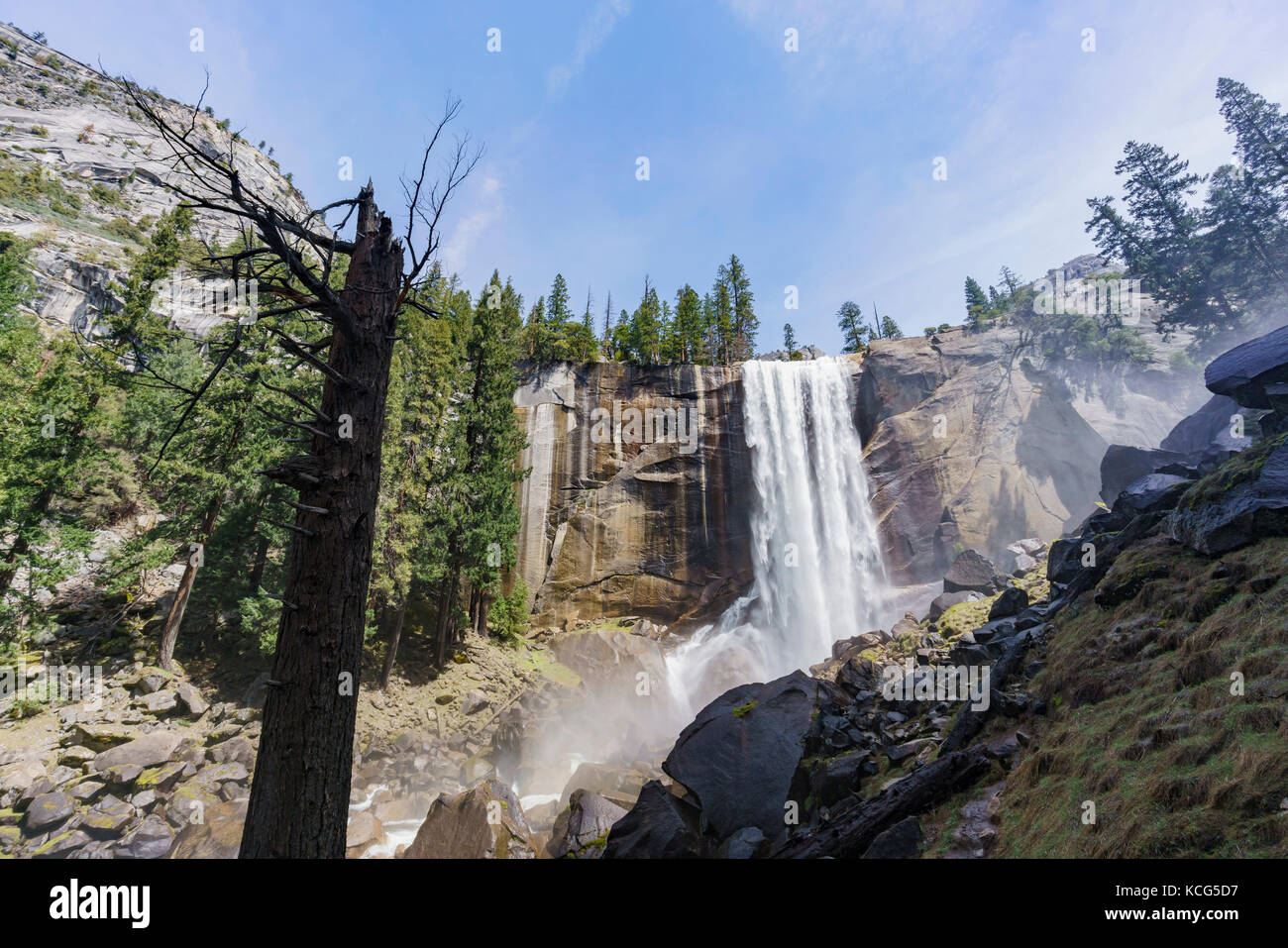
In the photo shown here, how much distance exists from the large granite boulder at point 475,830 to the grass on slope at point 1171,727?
29.9 feet

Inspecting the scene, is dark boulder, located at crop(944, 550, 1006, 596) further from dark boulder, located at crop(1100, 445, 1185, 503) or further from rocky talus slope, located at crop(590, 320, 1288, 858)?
dark boulder, located at crop(1100, 445, 1185, 503)

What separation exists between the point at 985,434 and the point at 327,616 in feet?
116

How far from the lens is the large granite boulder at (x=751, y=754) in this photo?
9.40m

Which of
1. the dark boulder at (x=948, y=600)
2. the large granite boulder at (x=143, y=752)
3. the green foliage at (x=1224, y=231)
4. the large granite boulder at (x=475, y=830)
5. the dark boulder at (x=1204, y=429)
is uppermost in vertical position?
the green foliage at (x=1224, y=231)

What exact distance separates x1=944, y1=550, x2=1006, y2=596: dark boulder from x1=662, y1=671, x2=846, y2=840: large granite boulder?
409 inches

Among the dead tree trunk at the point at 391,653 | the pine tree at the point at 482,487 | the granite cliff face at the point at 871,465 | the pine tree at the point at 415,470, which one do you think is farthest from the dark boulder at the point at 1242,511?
the dead tree trunk at the point at 391,653

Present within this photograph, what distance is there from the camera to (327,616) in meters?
3.47

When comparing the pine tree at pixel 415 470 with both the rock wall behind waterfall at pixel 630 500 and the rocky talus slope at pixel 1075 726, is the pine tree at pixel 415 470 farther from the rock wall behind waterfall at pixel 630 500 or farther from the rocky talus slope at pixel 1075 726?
the rocky talus slope at pixel 1075 726

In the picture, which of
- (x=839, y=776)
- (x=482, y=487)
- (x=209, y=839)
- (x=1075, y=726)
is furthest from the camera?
(x=482, y=487)

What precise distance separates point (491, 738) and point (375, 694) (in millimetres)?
4630

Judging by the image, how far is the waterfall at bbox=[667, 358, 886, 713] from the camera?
26.5 m

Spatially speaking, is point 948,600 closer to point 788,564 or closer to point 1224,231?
point 788,564

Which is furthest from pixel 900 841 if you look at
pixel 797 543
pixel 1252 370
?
pixel 797 543
